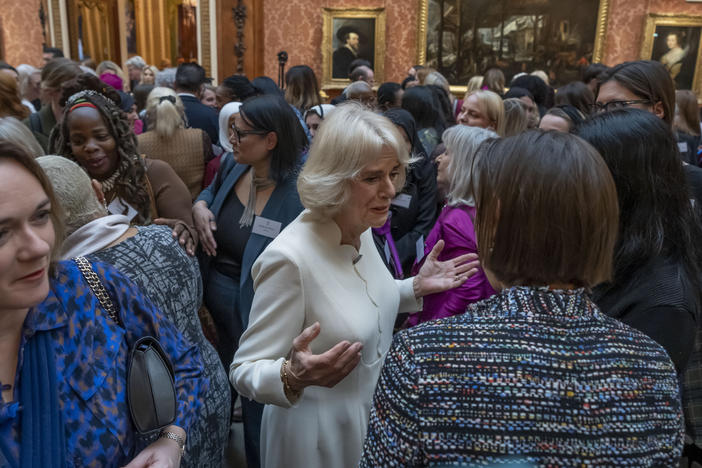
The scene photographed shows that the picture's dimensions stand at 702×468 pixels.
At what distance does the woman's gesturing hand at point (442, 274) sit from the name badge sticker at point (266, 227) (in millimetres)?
763

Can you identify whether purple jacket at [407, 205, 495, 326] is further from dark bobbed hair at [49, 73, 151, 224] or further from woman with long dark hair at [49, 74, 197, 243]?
dark bobbed hair at [49, 73, 151, 224]

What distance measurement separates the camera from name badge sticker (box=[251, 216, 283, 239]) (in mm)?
2621

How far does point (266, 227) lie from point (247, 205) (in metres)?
0.26

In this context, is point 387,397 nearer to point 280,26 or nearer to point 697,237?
point 697,237

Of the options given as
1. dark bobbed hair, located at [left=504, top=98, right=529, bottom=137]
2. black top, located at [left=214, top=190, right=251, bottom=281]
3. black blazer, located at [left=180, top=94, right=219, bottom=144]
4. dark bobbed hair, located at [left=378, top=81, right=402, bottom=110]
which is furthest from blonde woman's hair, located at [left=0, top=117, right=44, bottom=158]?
dark bobbed hair, located at [left=378, top=81, right=402, bottom=110]

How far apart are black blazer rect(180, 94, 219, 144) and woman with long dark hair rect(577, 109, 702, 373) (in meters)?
4.05

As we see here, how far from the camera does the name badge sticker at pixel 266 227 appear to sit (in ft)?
8.60

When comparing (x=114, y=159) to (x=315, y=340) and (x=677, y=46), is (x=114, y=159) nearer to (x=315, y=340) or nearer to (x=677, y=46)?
(x=315, y=340)

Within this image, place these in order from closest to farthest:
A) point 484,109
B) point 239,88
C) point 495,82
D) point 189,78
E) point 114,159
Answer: point 114,159
point 484,109
point 189,78
point 239,88
point 495,82

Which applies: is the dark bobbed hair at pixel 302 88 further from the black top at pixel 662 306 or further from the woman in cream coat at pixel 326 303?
the black top at pixel 662 306

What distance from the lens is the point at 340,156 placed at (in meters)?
1.86

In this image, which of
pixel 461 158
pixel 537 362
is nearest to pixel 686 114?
pixel 461 158

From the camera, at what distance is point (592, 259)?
1029mm

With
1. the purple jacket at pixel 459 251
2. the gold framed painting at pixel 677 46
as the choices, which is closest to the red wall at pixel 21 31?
the purple jacket at pixel 459 251
